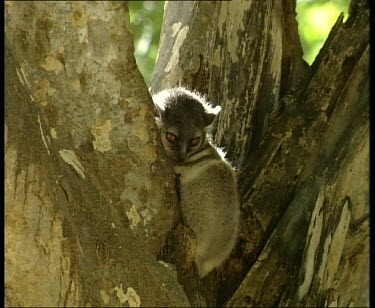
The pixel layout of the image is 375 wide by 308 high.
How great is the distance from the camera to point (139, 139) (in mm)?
4953

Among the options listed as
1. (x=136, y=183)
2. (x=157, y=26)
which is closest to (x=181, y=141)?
A: (x=136, y=183)

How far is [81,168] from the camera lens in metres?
4.77

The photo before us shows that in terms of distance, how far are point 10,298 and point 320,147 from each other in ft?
8.10

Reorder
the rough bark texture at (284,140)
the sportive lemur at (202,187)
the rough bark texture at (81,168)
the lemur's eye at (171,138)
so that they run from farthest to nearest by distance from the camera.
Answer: the lemur's eye at (171,138), the sportive lemur at (202,187), the rough bark texture at (284,140), the rough bark texture at (81,168)

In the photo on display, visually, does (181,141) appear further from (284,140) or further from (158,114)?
(284,140)

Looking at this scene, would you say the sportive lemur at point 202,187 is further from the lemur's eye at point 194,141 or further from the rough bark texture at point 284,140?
the rough bark texture at point 284,140

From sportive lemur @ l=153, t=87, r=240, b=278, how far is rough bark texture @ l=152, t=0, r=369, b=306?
12 cm

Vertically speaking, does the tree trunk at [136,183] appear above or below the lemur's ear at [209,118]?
below

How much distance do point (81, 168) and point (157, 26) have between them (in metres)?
6.31

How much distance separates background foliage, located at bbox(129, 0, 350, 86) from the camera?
399 inches

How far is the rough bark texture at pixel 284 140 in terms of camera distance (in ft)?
17.2

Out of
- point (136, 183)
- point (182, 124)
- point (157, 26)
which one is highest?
point (157, 26)

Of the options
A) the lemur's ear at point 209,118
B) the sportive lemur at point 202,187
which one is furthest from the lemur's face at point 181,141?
the lemur's ear at point 209,118

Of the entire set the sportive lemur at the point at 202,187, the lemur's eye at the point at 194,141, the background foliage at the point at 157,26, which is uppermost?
the background foliage at the point at 157,26
